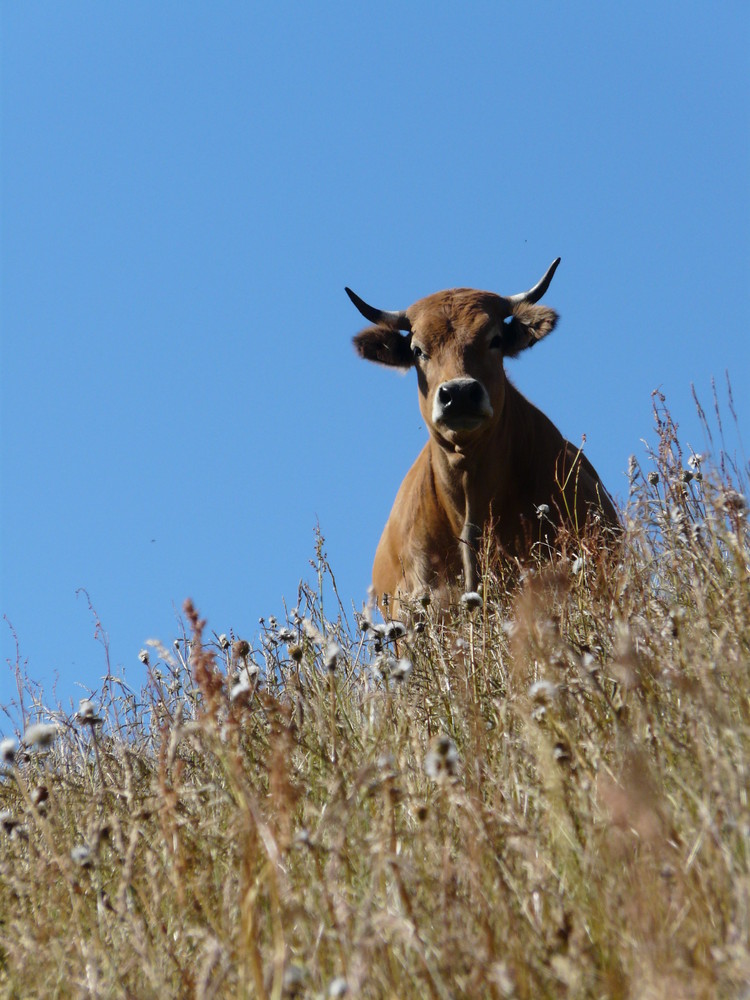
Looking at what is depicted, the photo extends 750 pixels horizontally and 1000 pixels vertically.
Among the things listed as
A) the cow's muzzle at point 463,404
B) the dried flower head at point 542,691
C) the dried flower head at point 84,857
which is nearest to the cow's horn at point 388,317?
the cow's muzzle at point 463,404

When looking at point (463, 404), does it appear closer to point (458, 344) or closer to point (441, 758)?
point (458, 344)

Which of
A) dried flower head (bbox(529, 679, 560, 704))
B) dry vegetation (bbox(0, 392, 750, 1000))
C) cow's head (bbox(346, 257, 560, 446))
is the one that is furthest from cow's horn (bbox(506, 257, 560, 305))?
dried flower head (bbox(529, 679, 560, 704))

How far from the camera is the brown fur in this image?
8094 mm

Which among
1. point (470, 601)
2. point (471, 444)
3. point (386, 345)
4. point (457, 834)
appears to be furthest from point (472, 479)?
point (457, 834)

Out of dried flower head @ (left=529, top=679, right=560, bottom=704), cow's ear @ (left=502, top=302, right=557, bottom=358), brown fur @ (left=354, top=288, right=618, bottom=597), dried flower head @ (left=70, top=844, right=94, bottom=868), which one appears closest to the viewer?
dried flower head @ (left=529, top=679, right=560, bottom=704)

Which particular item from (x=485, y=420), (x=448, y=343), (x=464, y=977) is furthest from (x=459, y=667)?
(x=448, y=343)

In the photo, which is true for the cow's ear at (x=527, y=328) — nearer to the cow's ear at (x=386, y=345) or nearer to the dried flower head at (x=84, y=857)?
the cow's ear at (x=386, y=345)

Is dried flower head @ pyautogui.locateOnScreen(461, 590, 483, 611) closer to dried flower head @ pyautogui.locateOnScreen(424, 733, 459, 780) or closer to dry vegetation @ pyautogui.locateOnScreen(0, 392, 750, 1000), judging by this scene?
dry vegetation @ pyautogui.locateOnScreen(0, 392, 750, 1000)

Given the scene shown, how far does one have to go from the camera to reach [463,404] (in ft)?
24.9

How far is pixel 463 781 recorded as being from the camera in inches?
122

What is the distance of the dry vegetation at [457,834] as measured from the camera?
206 centimetres

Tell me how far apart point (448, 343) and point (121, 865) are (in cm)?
545

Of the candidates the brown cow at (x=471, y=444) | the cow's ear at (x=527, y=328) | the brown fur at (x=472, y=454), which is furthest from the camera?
the cow's ear at (x=527, y=328)

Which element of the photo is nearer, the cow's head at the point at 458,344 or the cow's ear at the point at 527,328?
the cow's head at the point at 458,344
